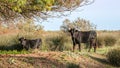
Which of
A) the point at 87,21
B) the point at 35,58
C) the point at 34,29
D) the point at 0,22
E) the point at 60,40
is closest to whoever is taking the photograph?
the point at 35,58

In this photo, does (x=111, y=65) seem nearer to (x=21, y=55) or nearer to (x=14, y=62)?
(x=21, y=55)

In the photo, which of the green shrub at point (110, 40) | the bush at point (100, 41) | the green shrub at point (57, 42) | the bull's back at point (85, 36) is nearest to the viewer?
the bull's back at point (85, 36)

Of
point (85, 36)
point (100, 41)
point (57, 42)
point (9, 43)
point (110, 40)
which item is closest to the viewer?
point (85, 36)

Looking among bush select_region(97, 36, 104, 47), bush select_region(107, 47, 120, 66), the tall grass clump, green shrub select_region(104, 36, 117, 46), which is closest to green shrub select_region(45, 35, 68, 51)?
bush select_region(97, 36, 104, 47)

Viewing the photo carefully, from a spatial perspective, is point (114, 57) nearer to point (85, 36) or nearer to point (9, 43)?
point (85, 36)

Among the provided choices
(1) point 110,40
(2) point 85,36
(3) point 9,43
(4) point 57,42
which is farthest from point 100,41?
(2) point 85,36

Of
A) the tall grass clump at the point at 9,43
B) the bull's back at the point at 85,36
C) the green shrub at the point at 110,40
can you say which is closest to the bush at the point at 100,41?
the green shrub at the point at 110,40

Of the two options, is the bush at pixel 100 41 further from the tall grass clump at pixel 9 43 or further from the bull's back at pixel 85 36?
the bull's back at pixel 85 36

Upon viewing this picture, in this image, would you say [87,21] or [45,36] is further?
[87,21]

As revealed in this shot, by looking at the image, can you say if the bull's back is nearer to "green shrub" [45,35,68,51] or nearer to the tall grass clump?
the tall grass clump

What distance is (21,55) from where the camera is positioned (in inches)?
671

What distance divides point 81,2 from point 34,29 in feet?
10.6

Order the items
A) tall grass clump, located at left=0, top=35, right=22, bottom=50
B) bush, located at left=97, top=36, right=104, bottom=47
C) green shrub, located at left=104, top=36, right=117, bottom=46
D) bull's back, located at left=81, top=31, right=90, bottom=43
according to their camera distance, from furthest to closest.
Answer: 1. green shrub, located at left=104, top=36, right=117, bottom=46
2. bush, located at left=97, top=36, right=104, bottom=47
3. tall grass clump, located at left=0, top=35, right=22, bottom=50
4. bull's back, located at left=81, top=31, right=90, bottom=43

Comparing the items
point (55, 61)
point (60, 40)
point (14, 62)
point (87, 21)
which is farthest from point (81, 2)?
point (87, 21)
